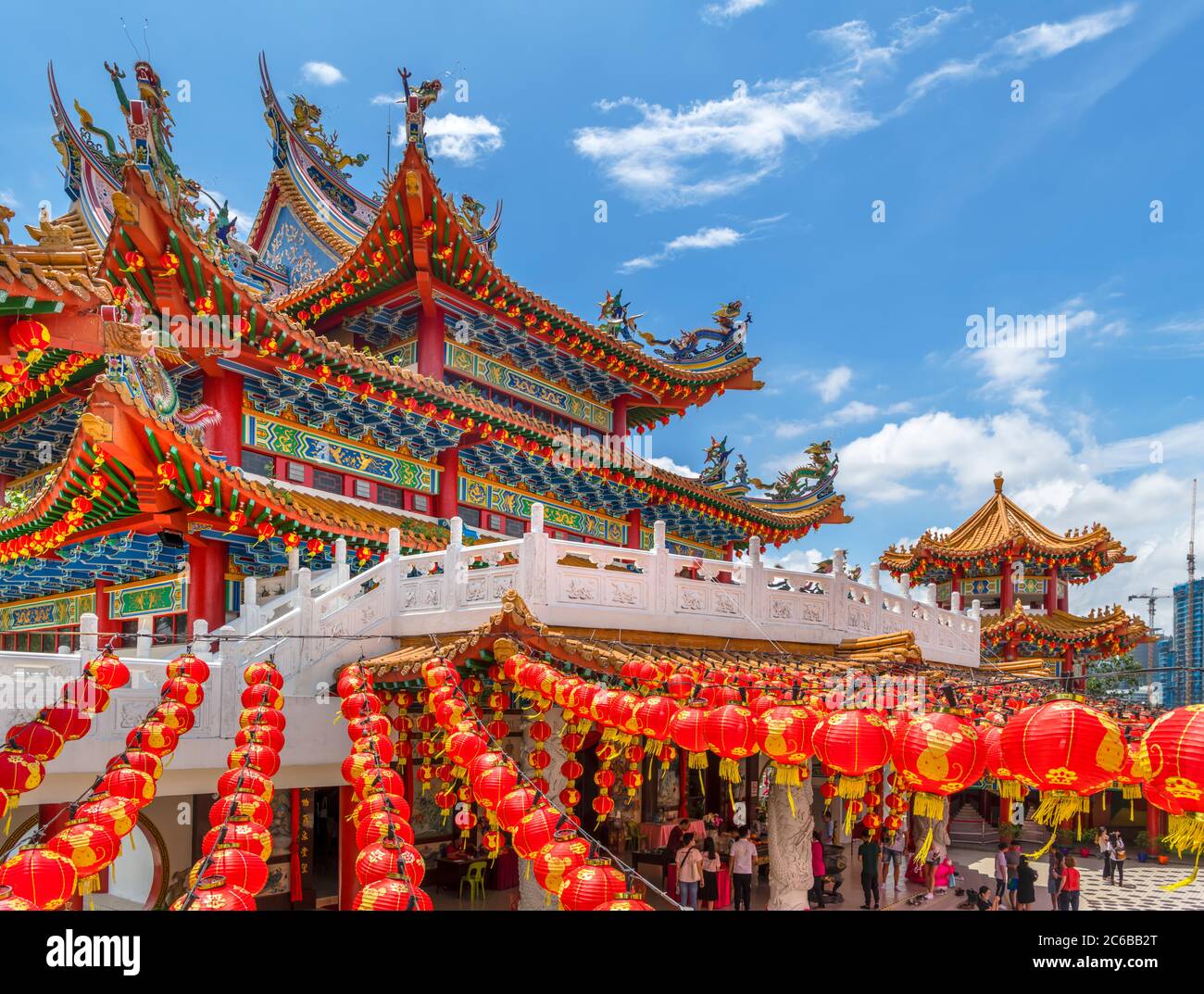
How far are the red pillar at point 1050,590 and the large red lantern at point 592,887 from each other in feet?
82.2

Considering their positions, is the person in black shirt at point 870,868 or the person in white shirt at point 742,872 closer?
the person in white shirt at point 742,872

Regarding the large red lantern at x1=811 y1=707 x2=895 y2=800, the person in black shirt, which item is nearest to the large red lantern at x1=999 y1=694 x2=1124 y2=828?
the large red lantern at x1=811 y1=707 x2=895 y2=800

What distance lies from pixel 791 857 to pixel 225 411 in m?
9.41

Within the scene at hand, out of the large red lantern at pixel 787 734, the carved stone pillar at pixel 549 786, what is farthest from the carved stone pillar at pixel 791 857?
the large red lantern at pixel 787 734

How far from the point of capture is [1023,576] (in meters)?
27.2

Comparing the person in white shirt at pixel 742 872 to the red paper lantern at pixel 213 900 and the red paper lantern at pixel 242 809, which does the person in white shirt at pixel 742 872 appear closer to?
the red paper lantern at pixel 242 809

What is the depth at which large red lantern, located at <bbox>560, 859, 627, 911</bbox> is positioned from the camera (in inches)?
199

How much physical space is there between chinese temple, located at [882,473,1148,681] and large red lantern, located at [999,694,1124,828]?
792 inches

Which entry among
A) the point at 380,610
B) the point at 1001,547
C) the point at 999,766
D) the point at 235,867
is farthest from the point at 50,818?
the point at 1001,547

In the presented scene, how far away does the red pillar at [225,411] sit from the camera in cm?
1312

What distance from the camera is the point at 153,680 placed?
9703 mm

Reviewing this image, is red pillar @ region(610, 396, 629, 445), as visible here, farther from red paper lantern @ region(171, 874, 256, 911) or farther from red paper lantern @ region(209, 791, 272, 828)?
red paper lantern @ region(171, 874, 256, 911)

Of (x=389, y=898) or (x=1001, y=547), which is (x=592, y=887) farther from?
(x=1001, y=547)
